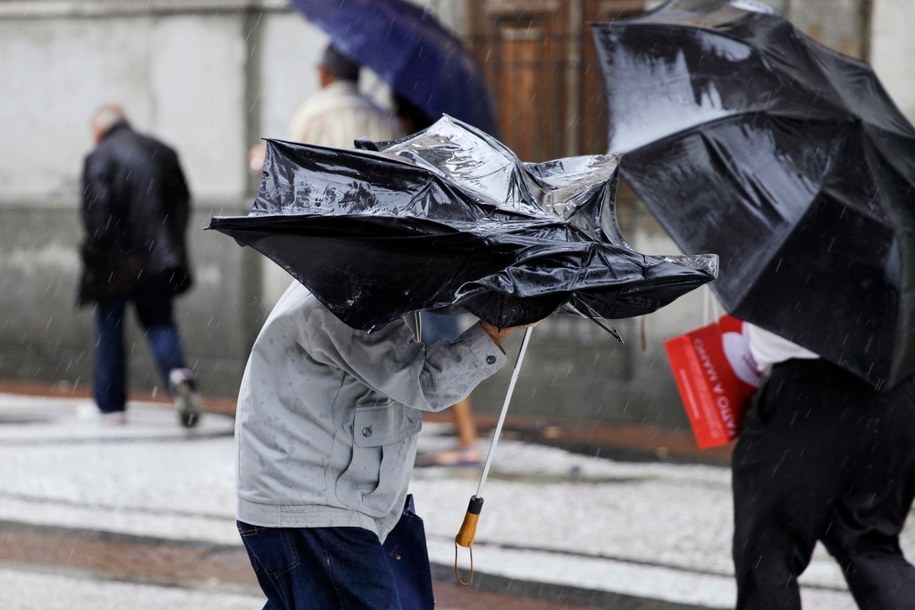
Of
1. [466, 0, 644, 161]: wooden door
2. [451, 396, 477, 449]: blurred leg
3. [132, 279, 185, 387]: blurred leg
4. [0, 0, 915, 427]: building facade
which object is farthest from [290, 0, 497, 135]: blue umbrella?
[132, 279, 185, 387]: blurred leg

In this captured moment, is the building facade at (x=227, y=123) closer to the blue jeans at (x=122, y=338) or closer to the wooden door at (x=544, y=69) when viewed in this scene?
the wooden door at (x=544, y=69)

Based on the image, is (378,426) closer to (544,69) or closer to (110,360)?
(110,360)

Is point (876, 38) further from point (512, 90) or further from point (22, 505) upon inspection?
point (22, 505)

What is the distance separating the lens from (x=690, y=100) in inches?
158

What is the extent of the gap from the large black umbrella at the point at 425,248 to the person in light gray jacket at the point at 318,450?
0.20 m

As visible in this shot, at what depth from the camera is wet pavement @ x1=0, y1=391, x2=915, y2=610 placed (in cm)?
507

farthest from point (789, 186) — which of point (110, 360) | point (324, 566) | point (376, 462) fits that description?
point (110, 360)

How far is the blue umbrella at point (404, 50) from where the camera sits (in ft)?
22.6

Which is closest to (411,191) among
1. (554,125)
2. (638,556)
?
(638,556)

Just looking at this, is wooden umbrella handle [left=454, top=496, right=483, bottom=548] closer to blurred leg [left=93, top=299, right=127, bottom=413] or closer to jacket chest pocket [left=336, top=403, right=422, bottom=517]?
jacket chest pocket [left=336, top=403, right=422, bottom=517]

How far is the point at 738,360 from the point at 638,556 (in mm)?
1817

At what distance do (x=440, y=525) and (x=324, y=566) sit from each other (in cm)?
309

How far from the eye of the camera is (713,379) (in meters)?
Answer: 3.99

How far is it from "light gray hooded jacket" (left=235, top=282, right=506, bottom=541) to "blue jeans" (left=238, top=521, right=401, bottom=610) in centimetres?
3
